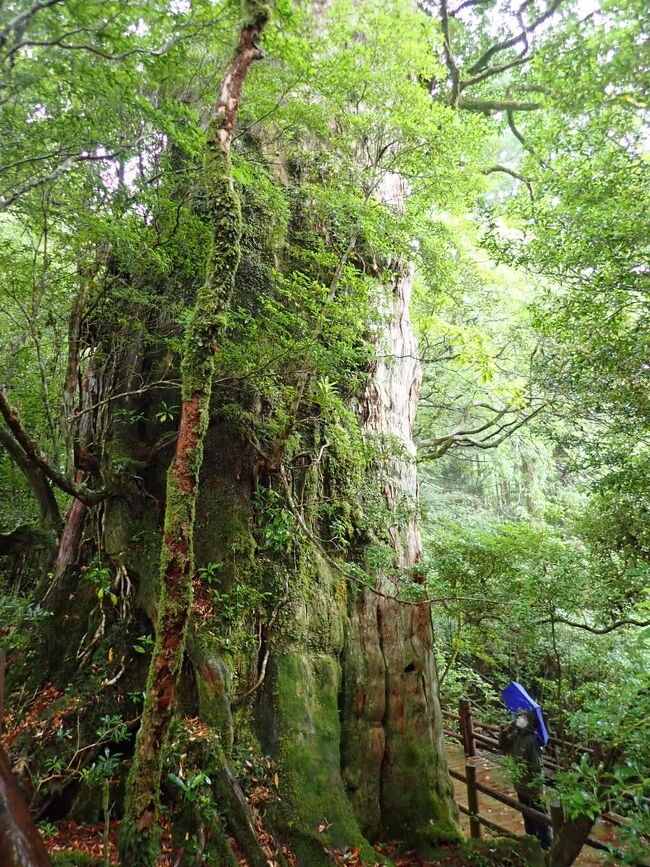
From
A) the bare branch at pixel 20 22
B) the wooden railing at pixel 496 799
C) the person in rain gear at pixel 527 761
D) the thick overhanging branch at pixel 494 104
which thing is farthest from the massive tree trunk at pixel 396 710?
the thick overhanging branch at pixel 494 104

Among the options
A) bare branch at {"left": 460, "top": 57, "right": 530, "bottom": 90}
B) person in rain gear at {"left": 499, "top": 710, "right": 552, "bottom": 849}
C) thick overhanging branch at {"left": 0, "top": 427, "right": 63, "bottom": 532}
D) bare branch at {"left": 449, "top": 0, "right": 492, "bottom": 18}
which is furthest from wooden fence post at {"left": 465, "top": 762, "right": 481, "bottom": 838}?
bare branch at {"left": 449, "top": 0, "right": 492, "bottom": 18}

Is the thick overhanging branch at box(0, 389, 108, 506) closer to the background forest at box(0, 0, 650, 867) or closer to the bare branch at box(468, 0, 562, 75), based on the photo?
the background forest at box(0, 0, 650, 867)

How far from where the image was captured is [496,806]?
688cm

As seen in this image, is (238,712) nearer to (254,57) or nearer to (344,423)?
(344,423)

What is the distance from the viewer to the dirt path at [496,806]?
5391 mm

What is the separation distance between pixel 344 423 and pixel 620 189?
3.46 meters

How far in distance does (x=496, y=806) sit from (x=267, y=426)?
6.59 metres

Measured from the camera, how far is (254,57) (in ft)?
11.1

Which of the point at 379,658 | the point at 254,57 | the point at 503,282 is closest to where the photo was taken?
the point at 254,57

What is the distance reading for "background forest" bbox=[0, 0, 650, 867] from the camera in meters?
3.21

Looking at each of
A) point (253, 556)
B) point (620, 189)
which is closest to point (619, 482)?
point (620, 189)

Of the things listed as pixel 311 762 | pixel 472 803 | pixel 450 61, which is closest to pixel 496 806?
pixel 472 803

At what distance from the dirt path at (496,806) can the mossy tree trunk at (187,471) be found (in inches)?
175

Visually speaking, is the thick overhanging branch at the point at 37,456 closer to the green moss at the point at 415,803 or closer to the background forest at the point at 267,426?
the background forest at the point at 267,426
